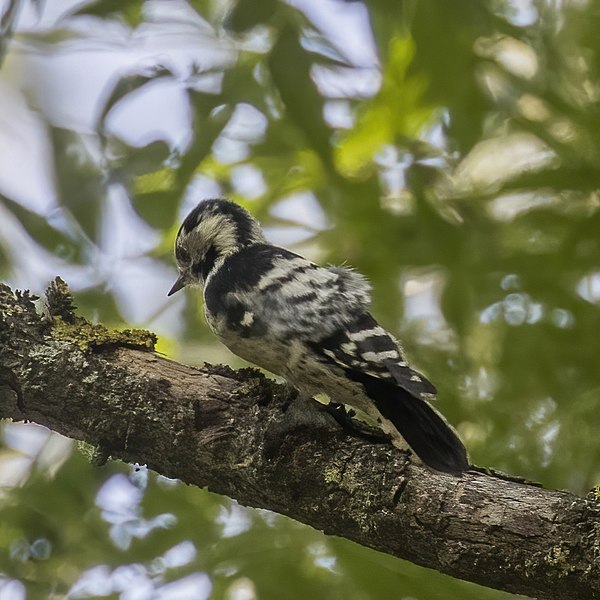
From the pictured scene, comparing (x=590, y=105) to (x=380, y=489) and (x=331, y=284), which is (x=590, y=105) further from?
(x=380, y=489)

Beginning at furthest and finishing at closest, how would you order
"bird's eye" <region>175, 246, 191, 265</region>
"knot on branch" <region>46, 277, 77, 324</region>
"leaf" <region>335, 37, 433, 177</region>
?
"leaf" <region>335, 37, 433, 177</region>, "bird's eye" <region>175, 246, 191, 265</region>, "knot on branch" <region>46, 277, 77, 324</region>

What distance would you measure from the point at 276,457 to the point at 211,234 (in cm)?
100

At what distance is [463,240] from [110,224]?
1.13 m

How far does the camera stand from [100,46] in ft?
10.4

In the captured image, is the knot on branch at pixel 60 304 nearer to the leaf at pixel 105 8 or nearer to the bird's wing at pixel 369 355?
the bird's wing at pixel 369 355

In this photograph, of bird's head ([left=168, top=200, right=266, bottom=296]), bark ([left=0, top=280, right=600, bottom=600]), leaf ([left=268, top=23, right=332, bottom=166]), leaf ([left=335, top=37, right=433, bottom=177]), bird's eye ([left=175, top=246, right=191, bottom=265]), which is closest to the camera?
bark ([left=0, top=280, right=600, bottom=600])

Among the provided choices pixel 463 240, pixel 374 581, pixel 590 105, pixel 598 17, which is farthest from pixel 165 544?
pixel 598 17

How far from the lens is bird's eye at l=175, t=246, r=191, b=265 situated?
2865mm

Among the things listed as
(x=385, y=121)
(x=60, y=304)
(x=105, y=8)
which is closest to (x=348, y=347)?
(x=60, y=304)

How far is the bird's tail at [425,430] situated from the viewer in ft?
6.32

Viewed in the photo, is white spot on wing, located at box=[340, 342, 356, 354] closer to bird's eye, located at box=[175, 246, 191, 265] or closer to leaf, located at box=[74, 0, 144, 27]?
bird's eye, located at box=[175, 246, 191, 265]

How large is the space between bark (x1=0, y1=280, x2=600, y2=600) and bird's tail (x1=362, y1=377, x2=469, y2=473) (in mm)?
35

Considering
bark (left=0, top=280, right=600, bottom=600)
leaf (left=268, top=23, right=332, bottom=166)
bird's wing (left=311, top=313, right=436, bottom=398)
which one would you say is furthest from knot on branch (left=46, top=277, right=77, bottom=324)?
leaf (left=268, top=23, right=332, bottom=166)

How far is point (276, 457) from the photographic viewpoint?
1.96m
